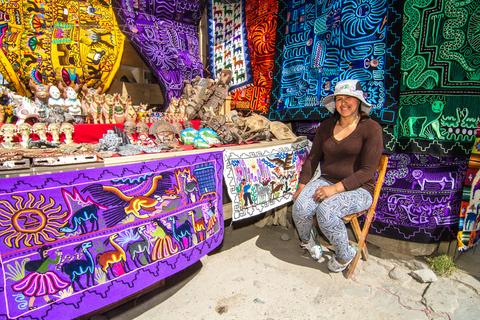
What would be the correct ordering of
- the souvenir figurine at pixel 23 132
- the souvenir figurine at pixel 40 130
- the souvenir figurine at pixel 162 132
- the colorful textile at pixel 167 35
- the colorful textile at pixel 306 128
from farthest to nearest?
the colorful textile at pixel 306 128 < the colorful textile at pixel 167 35 < the souvenir figurine at pixel 162 132 < the souvenir figurine at pixel 40 130 < the souvenir figurine at pixel 23 132

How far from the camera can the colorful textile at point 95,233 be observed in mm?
1618

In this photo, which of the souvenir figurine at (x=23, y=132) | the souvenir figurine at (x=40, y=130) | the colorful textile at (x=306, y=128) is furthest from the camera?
the colorful textile at (x=306, y=128)

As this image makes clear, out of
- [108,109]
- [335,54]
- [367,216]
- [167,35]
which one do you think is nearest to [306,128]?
[335,54]

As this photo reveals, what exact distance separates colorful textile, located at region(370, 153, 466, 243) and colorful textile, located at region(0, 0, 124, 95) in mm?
3417

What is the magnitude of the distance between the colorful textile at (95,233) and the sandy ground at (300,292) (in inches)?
12.1

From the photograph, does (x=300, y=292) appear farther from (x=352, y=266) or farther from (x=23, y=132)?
(x=23, y=132)

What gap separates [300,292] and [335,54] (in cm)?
264

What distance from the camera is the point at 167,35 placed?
13.1ft

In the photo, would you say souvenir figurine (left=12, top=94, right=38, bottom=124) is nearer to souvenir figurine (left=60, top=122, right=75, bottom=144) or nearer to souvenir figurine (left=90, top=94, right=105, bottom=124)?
souvenir figurine (left=60, top=122, right=75, bottom=144)

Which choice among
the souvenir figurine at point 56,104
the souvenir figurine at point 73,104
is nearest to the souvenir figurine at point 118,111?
the souvenir figurine at point 73,104

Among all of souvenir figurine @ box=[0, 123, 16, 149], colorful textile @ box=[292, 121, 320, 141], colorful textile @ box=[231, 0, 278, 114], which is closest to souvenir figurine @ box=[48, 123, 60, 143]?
souvenir figurine @ box=[0, 123, 16, 149]

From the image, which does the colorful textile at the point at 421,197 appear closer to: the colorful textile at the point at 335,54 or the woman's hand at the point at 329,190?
the colorful textile at the point at 335,54

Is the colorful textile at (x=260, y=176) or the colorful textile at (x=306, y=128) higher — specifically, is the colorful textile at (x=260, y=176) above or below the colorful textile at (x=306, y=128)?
below

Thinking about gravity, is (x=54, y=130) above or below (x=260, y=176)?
above
